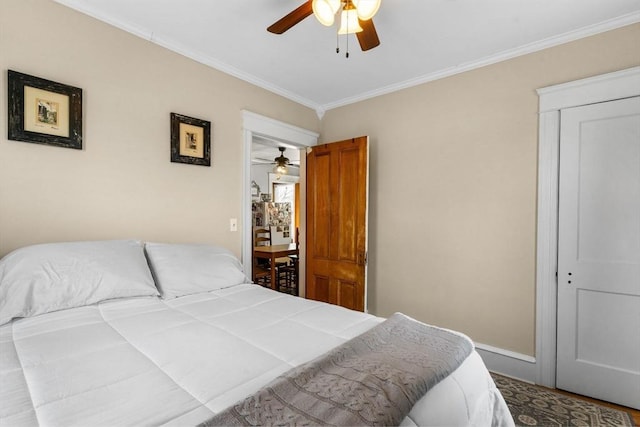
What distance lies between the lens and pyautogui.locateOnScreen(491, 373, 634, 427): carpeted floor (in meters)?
1.85

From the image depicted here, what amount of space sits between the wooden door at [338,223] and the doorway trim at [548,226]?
139 cm

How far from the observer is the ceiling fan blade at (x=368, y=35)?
1.65 m

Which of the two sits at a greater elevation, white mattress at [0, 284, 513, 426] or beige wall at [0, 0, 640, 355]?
beige wall at [0, 0, 640, 355]

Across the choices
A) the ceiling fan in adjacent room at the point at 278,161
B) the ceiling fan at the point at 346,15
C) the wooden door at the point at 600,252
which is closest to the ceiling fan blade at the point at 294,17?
the ceiling fan at the point at 346,15

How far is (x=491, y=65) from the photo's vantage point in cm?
251

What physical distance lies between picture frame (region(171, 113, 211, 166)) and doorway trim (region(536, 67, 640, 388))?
8.54ft

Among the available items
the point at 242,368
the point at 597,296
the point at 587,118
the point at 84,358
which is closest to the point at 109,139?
the point at 84,358

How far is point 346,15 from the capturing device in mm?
1584

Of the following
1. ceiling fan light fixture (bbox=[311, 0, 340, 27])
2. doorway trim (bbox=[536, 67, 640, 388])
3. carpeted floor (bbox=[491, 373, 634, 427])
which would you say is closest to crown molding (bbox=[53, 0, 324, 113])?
ceiling fan light fixture (bbox=[311, 0, 340, 27])

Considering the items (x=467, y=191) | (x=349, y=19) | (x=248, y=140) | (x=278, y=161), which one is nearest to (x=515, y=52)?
(x=467, y=191)

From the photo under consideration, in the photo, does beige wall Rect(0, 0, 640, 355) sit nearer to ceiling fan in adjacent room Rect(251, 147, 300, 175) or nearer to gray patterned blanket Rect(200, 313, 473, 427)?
gray patterned blanket Rect(200, 313, 473, 427)

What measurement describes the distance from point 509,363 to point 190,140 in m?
3.09

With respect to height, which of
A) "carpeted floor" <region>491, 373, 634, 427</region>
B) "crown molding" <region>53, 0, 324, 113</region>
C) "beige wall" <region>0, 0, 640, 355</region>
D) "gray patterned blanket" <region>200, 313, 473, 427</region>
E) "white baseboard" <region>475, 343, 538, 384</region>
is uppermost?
"crown molding" <region>53, 0, 324, 113</region>

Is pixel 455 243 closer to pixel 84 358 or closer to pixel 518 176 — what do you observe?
pixel 518 176
